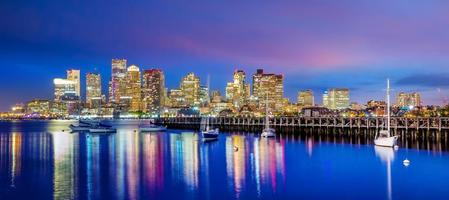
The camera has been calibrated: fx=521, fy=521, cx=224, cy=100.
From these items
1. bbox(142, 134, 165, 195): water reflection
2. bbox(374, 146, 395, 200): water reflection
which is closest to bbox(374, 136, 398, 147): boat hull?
bbox(374, 146, 395, 200): water reflection

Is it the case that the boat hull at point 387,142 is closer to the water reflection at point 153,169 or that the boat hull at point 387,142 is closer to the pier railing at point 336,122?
the pier railing at point 336,122

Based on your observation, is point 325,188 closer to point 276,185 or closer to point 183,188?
point 276,185

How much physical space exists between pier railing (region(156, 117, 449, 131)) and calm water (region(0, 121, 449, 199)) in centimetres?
2896

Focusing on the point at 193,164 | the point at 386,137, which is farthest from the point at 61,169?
the point at 386,137

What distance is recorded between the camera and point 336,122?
112m

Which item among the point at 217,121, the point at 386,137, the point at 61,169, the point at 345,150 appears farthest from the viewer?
the point at 217,121

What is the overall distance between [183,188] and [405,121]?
65984 millimetres

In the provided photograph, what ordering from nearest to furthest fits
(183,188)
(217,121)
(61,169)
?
(183,188), (61,169), (217,121)

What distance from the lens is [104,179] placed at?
41.6 m

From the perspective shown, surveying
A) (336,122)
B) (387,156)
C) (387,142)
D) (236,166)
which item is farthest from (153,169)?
(336,122)

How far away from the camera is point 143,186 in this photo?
3788 cm

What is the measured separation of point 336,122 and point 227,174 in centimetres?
7159

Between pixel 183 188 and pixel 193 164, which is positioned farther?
pixel 193 164

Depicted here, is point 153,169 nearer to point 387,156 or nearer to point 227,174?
point 227,174
